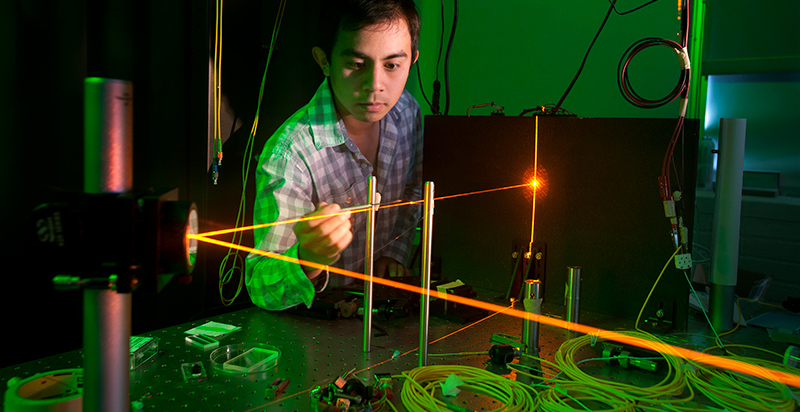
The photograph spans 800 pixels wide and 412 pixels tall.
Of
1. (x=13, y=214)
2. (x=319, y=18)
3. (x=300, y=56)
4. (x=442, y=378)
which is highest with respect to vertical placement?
(x=319, y=18)

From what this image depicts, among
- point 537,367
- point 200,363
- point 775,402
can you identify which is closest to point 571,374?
point 537,367

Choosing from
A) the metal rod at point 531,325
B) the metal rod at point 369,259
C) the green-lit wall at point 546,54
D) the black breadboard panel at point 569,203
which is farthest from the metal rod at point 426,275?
the green-lit wall at point 546,54

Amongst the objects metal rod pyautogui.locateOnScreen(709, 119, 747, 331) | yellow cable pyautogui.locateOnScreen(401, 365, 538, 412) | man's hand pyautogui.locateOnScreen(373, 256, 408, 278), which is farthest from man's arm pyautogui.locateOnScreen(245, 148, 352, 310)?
metal rod pyautogui.locateOnScreen(709, 119, 747, 331)

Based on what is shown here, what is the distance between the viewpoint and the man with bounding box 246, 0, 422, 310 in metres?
1.88

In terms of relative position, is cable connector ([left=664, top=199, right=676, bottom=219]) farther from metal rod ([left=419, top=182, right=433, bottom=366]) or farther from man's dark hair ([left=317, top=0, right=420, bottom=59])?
man's dark hair ([left=317, top=0, right=420, bottom=59])

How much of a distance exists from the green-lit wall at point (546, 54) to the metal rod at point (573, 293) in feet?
3.65

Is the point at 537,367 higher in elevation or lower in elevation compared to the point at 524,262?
lower

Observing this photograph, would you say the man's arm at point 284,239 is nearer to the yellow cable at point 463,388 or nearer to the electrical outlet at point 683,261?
the yellow cable at point 463,388

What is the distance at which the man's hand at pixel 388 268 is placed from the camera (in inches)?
79.3

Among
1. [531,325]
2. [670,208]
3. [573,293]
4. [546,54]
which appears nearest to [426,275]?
[531,325]

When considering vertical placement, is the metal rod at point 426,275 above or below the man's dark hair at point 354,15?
below

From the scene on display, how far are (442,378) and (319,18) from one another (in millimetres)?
1337

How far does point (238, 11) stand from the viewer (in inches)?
77.0

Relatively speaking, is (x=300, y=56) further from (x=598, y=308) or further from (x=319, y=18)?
(x=598, y=308)
